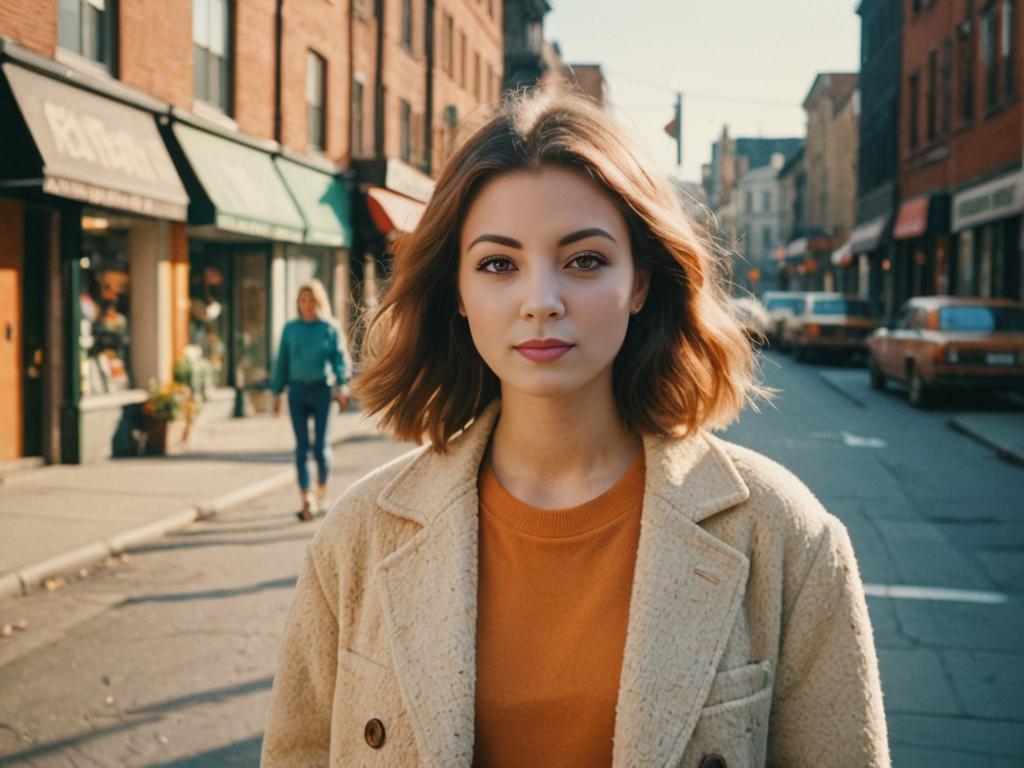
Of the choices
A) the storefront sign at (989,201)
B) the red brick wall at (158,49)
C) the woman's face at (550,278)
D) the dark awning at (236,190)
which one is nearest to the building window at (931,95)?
the storefront sign at (989,201)

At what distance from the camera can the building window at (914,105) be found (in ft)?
109

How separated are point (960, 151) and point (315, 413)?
74.5ft

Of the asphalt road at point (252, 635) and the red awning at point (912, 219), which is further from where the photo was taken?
the red awning at point (912, 219)

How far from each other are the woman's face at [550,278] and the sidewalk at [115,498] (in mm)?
5830

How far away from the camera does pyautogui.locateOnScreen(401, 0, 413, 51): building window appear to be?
27.4 m

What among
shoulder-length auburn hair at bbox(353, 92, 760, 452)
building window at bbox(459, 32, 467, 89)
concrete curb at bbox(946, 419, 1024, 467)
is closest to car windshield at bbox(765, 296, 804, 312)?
building window at bbox(459, 32, 467, 89)

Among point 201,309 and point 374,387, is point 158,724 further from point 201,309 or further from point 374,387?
point 201,309

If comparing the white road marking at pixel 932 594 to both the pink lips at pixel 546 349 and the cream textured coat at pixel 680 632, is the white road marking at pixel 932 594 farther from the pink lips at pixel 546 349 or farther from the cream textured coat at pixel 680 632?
the pink lips at pixel 546 349

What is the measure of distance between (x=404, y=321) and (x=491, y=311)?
0.40 metres

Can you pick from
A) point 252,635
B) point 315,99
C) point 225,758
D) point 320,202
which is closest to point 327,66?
point 315,99

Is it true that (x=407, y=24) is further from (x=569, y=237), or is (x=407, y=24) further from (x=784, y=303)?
(x=569, y=237)

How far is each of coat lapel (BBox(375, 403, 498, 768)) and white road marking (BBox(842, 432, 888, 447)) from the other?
12.3 meters

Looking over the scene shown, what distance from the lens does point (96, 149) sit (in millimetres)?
11898

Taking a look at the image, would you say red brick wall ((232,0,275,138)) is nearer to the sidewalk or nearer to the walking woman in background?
the sidewalk
